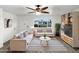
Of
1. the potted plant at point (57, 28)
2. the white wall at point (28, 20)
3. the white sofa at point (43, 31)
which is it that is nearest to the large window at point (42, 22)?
the white wall at point (28, 20)

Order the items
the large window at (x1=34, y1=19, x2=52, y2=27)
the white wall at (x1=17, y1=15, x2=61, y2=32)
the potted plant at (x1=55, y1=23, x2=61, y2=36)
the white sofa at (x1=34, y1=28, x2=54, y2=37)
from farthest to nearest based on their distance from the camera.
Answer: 1. the large window at (x1=34, y1=19, x2=52, y2=27)
2. the white wall at (x1=17, y1=15, x2=61, y2=32)
3. the potted plant at (x1=55, y1=23, x2=61, y2=36)
4. the white sofa at (x1=34, y1=28, x2=54, y2=37)

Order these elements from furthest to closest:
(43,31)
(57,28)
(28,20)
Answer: (28,20) < (43,31) < (57,28)

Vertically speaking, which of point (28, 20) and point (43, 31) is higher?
point (28, 20)

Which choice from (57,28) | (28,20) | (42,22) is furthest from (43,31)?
(28,20)

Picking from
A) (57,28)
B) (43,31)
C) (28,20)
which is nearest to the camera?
(57,28)

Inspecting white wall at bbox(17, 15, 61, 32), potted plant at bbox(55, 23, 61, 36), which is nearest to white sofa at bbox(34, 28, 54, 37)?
potted plant at bbox(55, 23, 61, 36)

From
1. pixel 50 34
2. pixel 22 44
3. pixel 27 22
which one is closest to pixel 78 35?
pixel 22 44

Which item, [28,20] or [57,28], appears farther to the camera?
[28,20]

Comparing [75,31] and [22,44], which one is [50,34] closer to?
[75,31]

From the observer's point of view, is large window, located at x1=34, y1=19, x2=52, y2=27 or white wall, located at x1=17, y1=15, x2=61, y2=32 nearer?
white wall, located at x1=17, y1=15, x2=61, y2=32

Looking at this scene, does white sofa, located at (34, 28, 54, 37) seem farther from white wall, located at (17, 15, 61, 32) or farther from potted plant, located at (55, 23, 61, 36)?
white wall, located at (17, 15, 61, 32)

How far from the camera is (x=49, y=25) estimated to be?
491 inches

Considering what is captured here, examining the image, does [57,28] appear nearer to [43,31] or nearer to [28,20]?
[43,31]

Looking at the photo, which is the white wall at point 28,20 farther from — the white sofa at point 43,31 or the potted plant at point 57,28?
the white sofa at point 43,31
